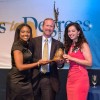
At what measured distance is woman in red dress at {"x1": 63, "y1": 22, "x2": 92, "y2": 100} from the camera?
2.93 m

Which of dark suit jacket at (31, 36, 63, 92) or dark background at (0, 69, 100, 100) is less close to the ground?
dark suit jacket at (31, 36, 63, 92)

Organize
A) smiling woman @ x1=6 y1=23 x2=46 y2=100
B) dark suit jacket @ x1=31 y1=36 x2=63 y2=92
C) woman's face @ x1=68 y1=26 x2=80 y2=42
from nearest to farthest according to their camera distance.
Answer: smiling woman @ x1=6 y1=23 x2=46 y2=100, woman's face @ x1=68 y1=26 x2=80 y2=42, dark suit jacket @ x1=31 y1=36 x2=63 y2=92

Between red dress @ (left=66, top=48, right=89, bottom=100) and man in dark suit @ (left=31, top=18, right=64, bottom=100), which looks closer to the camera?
red dress @ (left=66, top=48, right=89, bottom=100)

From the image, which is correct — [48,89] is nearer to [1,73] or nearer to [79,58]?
[79,58]

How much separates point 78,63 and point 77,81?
0.19 m

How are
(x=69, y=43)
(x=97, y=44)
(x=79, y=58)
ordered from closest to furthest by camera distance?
(x=79, y=58)
(x=69, y=43)
(x=97, y=44)

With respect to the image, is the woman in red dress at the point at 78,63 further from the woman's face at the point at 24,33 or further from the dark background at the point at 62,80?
the dark background at the point at 62,80

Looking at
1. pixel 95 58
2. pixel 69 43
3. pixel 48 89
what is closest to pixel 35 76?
pixel 48 89

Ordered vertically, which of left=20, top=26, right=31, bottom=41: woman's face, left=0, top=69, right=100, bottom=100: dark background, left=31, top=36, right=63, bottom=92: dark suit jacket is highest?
left=20, top=26, right=31, bottom=41: woman's face

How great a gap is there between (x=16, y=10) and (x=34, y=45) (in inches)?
39.9

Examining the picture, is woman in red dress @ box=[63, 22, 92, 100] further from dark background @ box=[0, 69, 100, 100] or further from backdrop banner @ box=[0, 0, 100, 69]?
dark background @ box=[0, 69, 100, 100]

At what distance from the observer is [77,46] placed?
3.01 meters

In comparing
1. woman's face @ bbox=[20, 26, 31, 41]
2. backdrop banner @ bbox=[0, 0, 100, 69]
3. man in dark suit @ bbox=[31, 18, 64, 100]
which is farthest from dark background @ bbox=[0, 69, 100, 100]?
woman's face @ bbox=[20, 26, 31, 41]

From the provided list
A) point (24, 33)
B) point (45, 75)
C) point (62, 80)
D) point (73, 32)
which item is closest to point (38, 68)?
point (45, 75)
